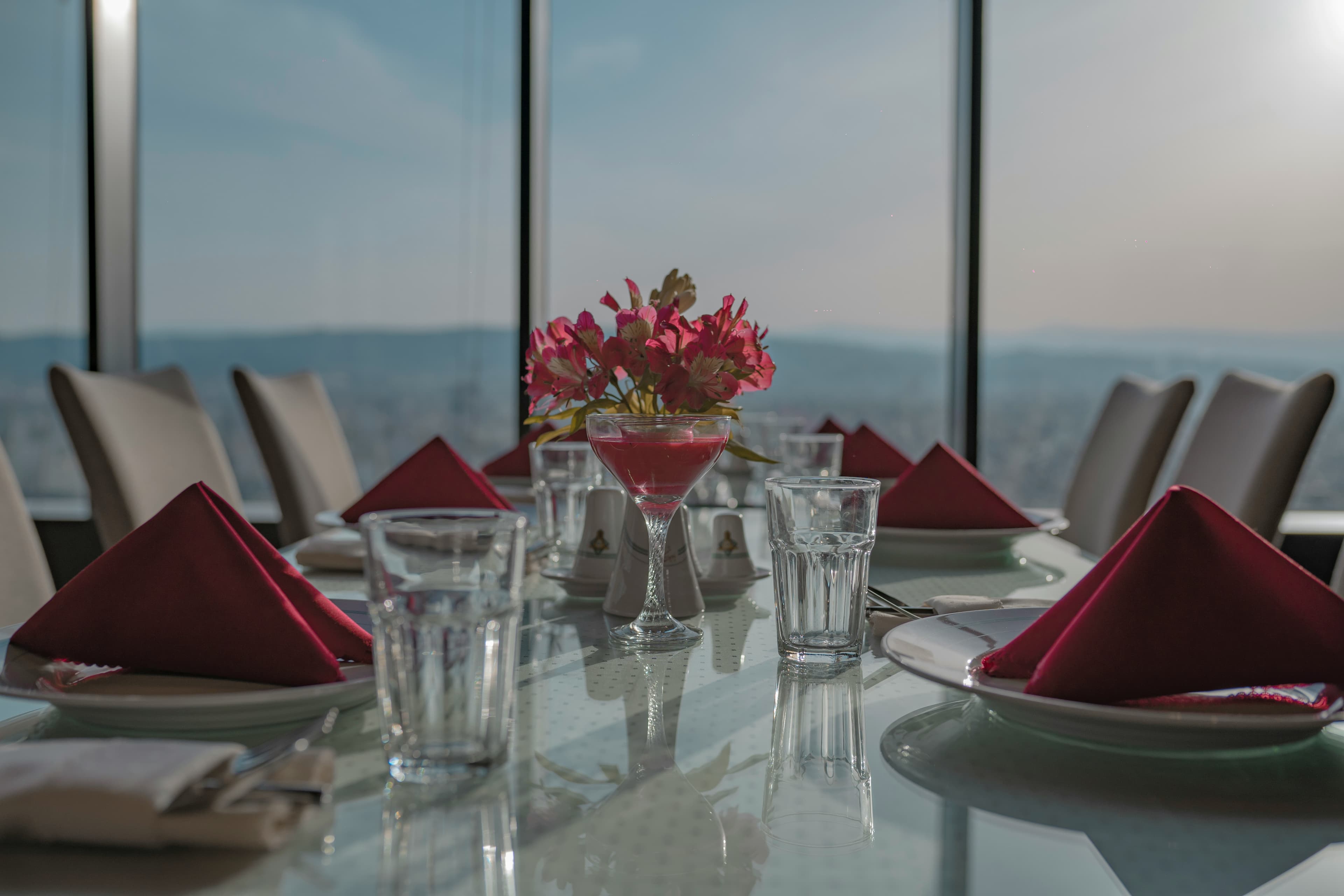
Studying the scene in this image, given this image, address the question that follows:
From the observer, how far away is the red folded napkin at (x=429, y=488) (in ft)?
4.73

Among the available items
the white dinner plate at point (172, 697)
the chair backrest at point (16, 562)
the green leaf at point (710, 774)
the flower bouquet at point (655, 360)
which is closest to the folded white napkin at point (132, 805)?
the white dinner plate at point (172, 697)

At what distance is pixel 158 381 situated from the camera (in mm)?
2111

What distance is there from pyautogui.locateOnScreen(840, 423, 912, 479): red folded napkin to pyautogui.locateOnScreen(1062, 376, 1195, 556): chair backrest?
1.45 ft

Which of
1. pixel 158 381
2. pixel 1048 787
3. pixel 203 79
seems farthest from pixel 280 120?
pixel 1048 787

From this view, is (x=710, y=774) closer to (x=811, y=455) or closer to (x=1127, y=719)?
(x=1127, y=719)

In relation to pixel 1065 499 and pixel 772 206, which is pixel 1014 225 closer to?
pixel 772 206

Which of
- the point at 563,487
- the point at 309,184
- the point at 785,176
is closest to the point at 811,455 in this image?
the point at 563,487

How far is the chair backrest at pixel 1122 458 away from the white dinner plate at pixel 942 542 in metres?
0.70

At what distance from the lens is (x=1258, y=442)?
70.4 inches

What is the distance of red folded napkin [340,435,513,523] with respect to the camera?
1.44 meters

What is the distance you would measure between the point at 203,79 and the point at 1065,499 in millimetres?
3489

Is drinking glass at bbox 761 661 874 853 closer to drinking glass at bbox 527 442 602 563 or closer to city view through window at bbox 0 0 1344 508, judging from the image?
drinking glass at bbox 527 442 602 563

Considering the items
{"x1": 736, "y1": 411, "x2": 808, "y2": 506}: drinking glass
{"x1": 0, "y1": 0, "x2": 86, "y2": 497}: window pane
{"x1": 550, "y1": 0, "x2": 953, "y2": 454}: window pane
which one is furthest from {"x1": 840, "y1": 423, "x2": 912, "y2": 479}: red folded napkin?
{"x1": 0, "y1": 0, "x2": 86, "y2": 497}: window pane

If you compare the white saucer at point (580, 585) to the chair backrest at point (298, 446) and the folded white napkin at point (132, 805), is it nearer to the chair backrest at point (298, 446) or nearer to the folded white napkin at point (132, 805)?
the folded white napkin at point (132, 805)
